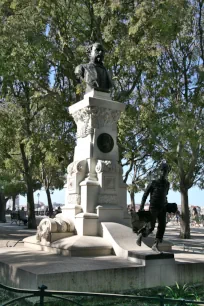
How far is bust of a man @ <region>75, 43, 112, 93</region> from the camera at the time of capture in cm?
1234

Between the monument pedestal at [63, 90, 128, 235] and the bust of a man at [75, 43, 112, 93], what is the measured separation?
344mm

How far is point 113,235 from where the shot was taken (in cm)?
1032

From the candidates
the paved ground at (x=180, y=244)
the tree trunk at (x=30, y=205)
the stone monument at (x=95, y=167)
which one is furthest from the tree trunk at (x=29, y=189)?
the stone monument at (x=95, y=167)

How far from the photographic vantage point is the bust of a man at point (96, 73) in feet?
40.5

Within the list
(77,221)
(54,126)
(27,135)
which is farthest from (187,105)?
(77,221)

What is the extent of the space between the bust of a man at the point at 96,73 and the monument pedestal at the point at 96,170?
0.34 meters

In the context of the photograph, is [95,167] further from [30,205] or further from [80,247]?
[30,205]

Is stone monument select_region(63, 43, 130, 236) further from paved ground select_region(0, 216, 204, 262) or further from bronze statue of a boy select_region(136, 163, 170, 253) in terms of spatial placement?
paved ground select_region(0, 216, 204, 262)

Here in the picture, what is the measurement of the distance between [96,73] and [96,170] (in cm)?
311

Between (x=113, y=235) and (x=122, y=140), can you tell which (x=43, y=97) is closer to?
(x=122, y=140)

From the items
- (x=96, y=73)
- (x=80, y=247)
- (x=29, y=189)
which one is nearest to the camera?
(x=80, y=247)

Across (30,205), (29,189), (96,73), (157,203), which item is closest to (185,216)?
(30,205)

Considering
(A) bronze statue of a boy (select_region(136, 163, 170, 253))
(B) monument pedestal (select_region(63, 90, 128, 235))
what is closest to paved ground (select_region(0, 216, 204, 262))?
(A) bronze statue of a boy (select_region(136, 163, 170, 253))

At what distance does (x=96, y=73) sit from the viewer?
488 inches
